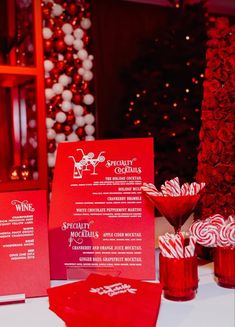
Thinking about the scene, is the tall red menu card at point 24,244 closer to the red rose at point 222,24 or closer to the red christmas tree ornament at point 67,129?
the red rose at point 222,24

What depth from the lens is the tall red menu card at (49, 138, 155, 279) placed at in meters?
0.94

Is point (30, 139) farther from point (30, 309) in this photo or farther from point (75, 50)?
point (30, 309)

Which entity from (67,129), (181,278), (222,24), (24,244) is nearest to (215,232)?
(181,278)

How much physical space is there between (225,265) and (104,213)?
28 cm

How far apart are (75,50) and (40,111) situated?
44.5 inches

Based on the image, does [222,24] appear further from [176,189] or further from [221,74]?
[176,189]

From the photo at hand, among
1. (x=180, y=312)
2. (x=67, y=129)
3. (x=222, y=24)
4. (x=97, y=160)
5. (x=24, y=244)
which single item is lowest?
(x=180, y=312)

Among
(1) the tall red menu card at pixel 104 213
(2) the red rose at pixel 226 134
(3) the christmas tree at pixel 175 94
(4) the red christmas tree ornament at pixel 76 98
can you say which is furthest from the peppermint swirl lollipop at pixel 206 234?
(4) the red christmas tree ornament at pixel 76 98

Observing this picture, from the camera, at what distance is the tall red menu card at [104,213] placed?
94 centimetres

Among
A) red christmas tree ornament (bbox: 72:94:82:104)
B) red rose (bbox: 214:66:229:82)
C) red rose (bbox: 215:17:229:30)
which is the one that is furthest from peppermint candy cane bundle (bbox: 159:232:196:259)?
red christmas tree ornament (bbox: 72:94:82:104)

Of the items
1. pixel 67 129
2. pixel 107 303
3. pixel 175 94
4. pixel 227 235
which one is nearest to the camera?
pixel 107 303

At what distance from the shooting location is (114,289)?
787mm

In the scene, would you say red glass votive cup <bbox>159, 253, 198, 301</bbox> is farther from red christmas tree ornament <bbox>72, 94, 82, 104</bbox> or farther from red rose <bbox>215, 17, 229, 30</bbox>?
red christmas tree ornament <bbox>72, 94, 82, 104</bbox>

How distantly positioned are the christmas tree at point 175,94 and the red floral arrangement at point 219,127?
6.98 feet
